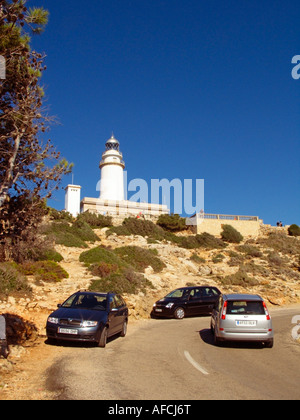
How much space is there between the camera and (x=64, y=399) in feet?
18.2

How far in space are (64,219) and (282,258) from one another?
2457cm

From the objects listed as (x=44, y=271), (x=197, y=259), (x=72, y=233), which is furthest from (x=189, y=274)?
(x=44, y=271)

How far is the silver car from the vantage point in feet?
34.4

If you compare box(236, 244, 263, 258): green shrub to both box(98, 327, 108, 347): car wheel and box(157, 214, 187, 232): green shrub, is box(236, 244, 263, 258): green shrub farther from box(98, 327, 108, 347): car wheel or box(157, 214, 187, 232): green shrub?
box(98, 327, 108, 347): car wheel

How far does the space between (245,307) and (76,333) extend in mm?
4769

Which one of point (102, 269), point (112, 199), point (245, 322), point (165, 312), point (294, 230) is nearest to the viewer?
point (245, 322)

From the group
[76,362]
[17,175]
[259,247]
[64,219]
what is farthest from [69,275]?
[259,247]

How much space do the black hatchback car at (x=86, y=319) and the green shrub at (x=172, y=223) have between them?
39323mm

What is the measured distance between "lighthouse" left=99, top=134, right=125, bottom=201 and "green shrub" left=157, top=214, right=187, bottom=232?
10.3 m

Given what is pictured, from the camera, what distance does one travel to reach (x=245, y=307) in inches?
422

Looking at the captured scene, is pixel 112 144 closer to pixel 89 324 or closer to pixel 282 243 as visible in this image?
pixel 282 243

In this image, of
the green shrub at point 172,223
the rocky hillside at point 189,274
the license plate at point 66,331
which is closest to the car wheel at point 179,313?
A: the rocky hillside at point 189,274

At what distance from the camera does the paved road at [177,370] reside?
6004 mm

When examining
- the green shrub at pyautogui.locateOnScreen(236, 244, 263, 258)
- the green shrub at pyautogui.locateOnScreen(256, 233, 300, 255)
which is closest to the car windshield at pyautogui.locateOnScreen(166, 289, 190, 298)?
the green shrub at pyautogui.locateOnScreen(236, 244, 263, 258)
